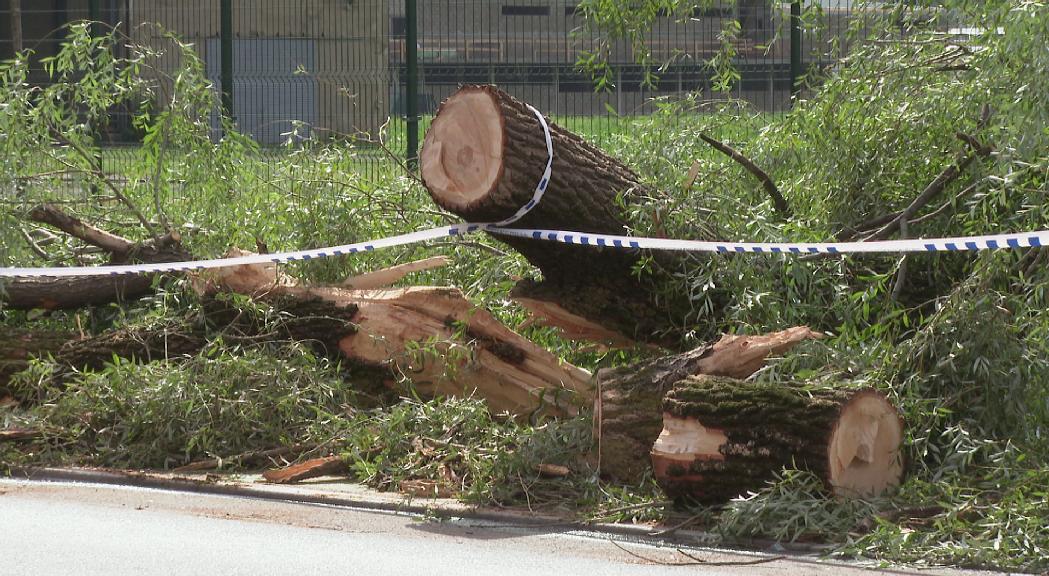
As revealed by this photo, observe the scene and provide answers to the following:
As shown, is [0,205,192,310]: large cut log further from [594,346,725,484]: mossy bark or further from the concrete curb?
[594,346,725,484]: mossy bark

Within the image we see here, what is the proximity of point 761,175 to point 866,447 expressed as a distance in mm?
2449

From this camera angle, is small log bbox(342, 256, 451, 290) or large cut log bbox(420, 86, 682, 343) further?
small log bbox(342, 256, 451, 290)

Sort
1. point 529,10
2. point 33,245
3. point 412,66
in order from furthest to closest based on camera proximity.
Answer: point 529,10 < point 412,66 < point 33,245

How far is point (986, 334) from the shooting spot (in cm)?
555

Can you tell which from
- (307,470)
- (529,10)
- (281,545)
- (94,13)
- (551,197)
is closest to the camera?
(281,545)

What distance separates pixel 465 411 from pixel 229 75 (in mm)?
6874

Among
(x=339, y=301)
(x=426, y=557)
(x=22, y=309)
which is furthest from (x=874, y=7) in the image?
(x=22, y=309)

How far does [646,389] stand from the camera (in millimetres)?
5762

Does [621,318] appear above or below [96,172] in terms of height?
below

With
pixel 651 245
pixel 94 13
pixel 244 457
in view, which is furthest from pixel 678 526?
pixel 94 13

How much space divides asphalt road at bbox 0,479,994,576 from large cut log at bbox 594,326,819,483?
24.1 inches

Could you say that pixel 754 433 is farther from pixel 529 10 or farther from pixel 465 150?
pixel 529 10

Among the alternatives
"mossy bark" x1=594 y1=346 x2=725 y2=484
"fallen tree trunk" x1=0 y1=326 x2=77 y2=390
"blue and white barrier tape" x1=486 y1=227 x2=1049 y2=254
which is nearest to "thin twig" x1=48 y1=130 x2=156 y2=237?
"fallen tree trunk" x1=0 y1=326 x2=77 y2=390

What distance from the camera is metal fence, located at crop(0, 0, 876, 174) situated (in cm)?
1094
